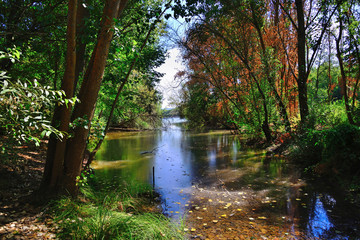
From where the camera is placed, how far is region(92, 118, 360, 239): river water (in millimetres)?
4234

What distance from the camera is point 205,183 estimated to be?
25.1ft

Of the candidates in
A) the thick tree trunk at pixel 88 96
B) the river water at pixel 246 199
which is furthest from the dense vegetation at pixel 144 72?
the river water at pixel 246 199

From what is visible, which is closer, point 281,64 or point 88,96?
point 88,96

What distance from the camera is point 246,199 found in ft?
19.5

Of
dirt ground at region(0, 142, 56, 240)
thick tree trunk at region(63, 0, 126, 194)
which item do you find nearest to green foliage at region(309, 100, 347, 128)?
thick tree trunk at region(63, 0, 126, 194)

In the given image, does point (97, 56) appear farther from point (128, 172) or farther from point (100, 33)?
point (128, 172)

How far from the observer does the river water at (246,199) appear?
13.9 ft

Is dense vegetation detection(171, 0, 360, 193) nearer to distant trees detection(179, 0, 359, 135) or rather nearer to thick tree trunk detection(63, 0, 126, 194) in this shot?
distant trees detection(179, 0, 359, 135)

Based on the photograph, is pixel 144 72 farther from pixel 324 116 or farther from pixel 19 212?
pixel 324 116

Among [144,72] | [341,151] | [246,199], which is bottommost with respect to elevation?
[246,199]

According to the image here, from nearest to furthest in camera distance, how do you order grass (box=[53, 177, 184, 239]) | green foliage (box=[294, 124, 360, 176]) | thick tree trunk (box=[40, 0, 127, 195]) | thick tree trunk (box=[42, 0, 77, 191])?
grass (box=[53, 177, 184, 239])
thick tree trunk (box=[42, 0, 77, 191])
thick tree trunk (box=[40, 0, 127, 195])
green foliage (box=[294, 124, 360, 176])

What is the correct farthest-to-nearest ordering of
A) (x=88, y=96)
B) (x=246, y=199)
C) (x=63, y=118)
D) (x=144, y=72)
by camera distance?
(x=144, y=72) → (x=246, y=199) → (x=88, y=96) → (x=63, y=118)

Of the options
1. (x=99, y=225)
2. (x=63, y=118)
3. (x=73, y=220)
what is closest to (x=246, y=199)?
(x=99, y=225)

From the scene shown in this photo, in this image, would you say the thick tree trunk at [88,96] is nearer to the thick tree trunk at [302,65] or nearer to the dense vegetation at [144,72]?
the dense vegetation at [144,72]
